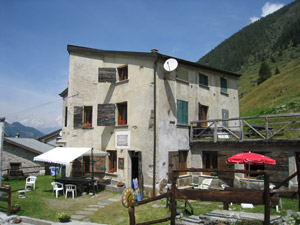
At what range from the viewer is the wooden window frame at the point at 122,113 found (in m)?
15.4

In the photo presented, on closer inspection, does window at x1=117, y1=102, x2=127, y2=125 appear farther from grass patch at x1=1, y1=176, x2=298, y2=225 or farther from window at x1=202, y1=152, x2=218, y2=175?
window at x1=202, y1=152, x2=218, y2=175

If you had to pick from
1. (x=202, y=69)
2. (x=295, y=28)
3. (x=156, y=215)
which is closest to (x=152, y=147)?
(x=156, y=215)

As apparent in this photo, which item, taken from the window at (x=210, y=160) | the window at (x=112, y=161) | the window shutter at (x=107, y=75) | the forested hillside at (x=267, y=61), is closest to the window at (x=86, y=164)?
the window at (x=112, y=161)

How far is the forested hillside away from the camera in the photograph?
4228cm

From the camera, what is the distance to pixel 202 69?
1711 centimetres

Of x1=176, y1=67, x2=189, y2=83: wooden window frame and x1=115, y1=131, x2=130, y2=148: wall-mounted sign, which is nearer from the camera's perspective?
x1=115, y1=131, x2=130, y2=148: wall-mounted sign

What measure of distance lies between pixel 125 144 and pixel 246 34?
138m

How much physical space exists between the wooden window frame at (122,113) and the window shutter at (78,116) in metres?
2.69

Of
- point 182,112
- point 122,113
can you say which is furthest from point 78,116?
point 182,112

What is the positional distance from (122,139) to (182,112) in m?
3.96

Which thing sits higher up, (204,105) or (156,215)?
(204,105)

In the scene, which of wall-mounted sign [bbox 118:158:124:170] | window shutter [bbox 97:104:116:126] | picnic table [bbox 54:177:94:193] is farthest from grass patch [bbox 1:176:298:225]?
window shutter [bbox 97:104:116:126]

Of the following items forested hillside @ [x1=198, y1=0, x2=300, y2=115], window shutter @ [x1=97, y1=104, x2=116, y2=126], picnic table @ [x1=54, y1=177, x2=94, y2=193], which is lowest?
picnic table @ [x1=54, y1=177, x2=94, y2=193]

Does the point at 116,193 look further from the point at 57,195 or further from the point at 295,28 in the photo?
the point at 295,28
